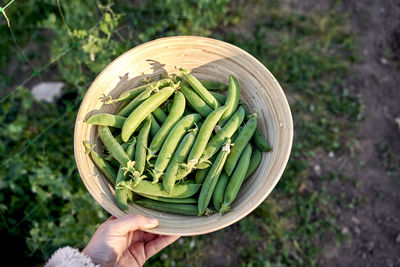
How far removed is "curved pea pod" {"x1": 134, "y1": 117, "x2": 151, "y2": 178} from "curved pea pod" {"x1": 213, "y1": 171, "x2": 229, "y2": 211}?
Result: 25.7 inches

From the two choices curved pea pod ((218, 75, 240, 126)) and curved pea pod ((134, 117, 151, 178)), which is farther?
curved pea pod ((218, 75, 240, 126))

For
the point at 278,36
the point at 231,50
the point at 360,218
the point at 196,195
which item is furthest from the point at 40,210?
the point at 278,36

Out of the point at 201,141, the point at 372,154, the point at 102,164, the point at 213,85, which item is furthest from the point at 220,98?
the point at 372,154

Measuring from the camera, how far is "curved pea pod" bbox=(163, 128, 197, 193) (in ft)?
8.61

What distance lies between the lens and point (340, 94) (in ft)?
16.1

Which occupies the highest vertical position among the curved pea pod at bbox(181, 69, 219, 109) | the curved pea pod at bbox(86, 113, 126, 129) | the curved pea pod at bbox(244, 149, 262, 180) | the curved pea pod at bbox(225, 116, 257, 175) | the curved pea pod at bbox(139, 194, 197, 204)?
the curved pea pod at bbox(86, 113, 126, 129)

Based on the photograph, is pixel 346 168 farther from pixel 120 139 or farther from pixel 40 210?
pixel 40 210

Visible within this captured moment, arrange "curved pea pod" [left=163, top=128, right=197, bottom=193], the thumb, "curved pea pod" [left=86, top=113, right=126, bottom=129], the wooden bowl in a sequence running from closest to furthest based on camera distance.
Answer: the thumb
the wooden bowl
"curved pea pod" [left=163, top=128, right=197, bottom=193]
"curved pea pod" [left=86, top=113, right=126, bottom=129]

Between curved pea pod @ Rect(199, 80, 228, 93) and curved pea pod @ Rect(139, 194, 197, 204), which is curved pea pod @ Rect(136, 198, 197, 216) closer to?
curved pea pod @ Rect(139, 194, 197, 204)

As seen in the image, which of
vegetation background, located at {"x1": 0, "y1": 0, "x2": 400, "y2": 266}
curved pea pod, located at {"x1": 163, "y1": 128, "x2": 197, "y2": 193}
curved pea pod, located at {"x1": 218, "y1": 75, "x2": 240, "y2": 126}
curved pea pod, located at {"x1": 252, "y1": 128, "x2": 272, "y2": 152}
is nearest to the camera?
curved pea pod, located at {"x1": 163, "y1": 128, "x2": 197, "y2": 193}

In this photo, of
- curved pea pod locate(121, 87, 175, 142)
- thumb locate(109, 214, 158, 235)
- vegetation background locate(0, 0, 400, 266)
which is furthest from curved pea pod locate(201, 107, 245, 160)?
vegetation background locate(0, 0, 400, 266)

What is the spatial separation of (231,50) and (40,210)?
292cm

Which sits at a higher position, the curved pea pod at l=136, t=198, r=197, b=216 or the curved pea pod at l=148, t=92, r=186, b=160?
the curved pea pod at l=148, t=92, r=186, b=160

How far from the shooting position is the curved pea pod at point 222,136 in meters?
2.79
